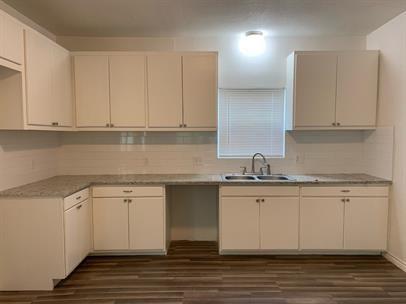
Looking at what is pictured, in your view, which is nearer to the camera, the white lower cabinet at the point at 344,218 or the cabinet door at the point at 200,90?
the white lower cabinet at the point at 344,218

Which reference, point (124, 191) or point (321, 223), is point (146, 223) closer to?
point (124, 191)

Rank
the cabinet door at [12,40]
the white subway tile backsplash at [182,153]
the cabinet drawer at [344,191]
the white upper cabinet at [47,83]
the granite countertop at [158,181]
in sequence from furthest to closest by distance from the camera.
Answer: the white subway tile backsplash at [182,153], the cabinet drawer at [344,191], the granite countertop at [158,181], the white upper cabinet at [47,83], the cabinet door at [12,40]

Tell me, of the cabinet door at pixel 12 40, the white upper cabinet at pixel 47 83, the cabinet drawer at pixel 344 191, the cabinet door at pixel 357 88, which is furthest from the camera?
the cabinet door at pixel 357 88

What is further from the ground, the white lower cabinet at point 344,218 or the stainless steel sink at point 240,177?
the stainless steel sink at point 240,177

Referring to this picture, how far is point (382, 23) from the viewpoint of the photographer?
10.8 ft

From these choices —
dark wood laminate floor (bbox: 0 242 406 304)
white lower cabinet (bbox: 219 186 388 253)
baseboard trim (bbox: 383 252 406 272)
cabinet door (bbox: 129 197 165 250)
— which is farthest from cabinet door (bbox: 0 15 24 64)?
baseboard trim (bbox: 383 252 406 272)

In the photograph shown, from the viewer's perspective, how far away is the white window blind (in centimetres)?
384

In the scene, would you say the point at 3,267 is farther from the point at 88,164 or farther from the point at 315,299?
the point at 315,299

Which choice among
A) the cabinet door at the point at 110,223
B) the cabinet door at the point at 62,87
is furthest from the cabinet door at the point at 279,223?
the cabinet door at the point at 62,87

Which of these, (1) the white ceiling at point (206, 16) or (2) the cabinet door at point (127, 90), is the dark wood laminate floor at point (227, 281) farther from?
(1) the white ceiling at point (206, 16)

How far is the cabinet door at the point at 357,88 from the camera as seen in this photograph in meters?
3.42

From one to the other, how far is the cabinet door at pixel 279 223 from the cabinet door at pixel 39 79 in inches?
94.2

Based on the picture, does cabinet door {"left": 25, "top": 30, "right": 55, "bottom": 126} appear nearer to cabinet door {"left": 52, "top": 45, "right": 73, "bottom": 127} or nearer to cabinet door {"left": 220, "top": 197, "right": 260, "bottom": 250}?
cabinet door {"left": 52, "top": 45, "right": 73, "bottom": 127}

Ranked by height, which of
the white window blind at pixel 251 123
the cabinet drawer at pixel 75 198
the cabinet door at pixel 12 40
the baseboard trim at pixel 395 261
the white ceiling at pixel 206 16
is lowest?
the baseboard trim at pixel 395 261
